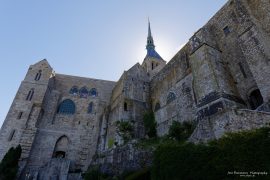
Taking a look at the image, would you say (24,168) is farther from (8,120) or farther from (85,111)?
(85,111)

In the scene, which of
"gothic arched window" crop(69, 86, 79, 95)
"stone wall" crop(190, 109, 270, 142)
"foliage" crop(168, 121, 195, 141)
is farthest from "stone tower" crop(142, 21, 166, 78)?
"stone wall" crop(190, 109, 270, 142)

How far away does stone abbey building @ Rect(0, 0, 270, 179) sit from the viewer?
506 inches

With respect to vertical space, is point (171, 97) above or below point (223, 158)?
above

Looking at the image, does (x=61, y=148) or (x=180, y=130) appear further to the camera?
(x=61, y=148)

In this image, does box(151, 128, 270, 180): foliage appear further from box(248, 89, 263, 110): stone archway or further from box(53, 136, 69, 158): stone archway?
box(53, 136, 69, 158): stone archway

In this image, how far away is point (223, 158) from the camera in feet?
22.2

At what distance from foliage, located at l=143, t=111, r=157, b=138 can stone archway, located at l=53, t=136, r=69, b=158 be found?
10532mm

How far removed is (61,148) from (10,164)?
6.41 m

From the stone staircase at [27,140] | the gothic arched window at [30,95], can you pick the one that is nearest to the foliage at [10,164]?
the stone staircase at [27,140]

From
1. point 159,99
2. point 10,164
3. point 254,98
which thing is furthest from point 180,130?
point 10,164

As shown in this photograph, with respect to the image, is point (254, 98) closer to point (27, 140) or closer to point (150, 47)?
point (27, 140)

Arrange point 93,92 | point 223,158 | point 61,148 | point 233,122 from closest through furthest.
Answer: point 223,158
point 233,122
point 61,148
point 93,92

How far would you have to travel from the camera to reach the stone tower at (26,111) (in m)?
20.9

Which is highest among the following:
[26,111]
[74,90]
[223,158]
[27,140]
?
[74,90]
